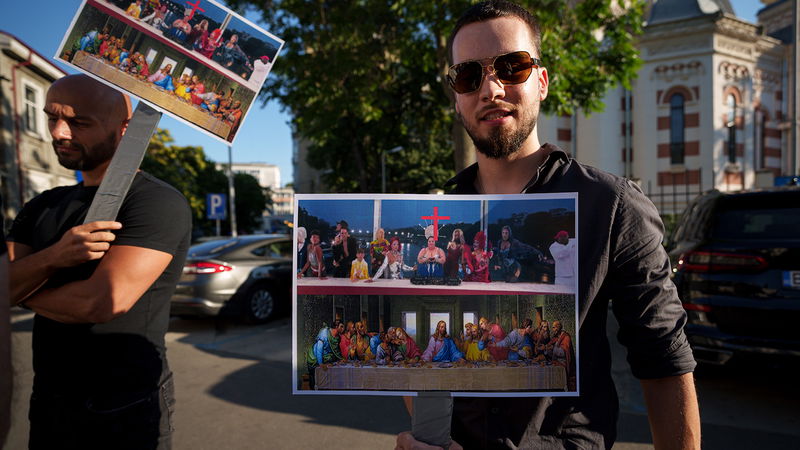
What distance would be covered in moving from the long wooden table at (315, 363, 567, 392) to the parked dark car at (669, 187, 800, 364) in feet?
12.2

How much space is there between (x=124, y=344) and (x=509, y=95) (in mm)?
1445

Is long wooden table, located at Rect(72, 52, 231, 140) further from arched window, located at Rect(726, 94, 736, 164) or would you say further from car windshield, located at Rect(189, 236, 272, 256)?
arched window, located at Rect(726, 94, 736, 164)

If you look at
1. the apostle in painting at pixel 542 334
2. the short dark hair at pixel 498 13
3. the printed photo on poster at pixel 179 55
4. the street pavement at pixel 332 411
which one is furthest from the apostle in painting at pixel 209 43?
the street pavement at pixel 332 411

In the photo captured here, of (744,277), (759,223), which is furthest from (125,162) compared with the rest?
(759,223)

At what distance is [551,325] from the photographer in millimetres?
1060

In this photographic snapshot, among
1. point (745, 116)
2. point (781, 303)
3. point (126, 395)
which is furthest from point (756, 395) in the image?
point (745, 116)

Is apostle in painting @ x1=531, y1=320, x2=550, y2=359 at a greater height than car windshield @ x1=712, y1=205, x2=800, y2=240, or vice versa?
car windshield @ x1=712, y1=205, x2=800, y2=240

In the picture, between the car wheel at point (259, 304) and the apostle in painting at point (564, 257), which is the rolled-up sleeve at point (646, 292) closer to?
the apostle in painting at point (564, 257)

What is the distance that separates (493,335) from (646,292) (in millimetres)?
408

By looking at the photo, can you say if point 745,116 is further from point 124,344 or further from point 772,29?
point 124,344

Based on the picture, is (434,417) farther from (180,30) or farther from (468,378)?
(180,30)

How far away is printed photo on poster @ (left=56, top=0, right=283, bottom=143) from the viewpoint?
4.23 feet

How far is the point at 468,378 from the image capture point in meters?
1.07

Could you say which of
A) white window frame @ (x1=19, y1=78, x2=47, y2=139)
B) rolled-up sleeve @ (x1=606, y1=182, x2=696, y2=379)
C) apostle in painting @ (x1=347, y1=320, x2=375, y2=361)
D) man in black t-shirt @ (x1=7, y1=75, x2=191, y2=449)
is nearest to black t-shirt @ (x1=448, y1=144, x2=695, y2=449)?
rolled-up sleeve @ (x1=606, y1=182, x2=696, y2=379)
